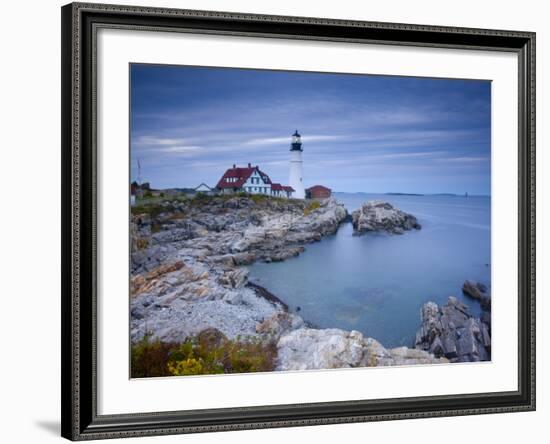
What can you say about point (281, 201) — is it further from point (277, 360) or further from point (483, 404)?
point (483, 404)

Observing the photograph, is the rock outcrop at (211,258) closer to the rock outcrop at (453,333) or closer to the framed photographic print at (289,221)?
the framed photographic print at (289,221)

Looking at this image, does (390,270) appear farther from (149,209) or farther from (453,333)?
(149,209)

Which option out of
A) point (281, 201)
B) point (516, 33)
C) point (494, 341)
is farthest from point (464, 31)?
point (494, 341)

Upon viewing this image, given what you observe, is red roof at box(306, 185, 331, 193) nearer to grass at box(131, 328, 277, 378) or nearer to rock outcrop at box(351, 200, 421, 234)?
rock outcrop at box(351, 200, 421, 234)

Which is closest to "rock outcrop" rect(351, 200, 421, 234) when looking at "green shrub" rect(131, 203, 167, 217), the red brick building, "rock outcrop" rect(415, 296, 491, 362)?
the red brick building

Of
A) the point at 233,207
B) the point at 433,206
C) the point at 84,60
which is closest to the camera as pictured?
the point at 84,60

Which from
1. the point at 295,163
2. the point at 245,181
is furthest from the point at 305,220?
the point at 245,181

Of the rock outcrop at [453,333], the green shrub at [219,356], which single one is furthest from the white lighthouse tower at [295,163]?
the rock outcrop at [453,333]
